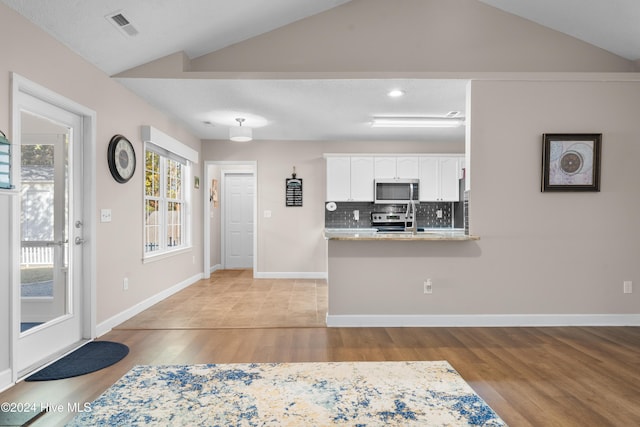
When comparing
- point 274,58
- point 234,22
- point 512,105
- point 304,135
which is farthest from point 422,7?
point 304,135

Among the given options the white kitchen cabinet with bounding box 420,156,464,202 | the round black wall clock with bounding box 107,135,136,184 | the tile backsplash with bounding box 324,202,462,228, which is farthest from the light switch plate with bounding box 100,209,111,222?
the white kitchen cabinet with bounding box 420,156,464,202

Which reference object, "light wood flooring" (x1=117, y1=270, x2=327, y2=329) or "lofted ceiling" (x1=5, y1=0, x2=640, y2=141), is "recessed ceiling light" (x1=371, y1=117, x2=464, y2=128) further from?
"light wood flooring" (x1=117, y1=270, x2=327, y2=329)

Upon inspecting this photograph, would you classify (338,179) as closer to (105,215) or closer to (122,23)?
(105,215)

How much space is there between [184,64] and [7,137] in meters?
1.76

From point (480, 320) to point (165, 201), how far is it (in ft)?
13.8

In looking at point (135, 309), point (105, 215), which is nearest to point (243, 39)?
point (105, 215)

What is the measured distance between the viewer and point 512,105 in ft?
12.8

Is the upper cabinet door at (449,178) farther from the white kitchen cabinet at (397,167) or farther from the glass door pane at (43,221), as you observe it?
the glass door pane at (43,221)

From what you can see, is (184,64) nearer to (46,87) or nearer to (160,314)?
(46,87)

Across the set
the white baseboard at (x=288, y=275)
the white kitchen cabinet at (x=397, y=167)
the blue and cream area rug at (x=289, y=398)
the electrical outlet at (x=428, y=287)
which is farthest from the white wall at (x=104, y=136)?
the white kitchen cabinet at (x=397, y=167)

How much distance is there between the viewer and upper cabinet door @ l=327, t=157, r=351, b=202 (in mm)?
6531

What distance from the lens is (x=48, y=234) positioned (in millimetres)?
3111

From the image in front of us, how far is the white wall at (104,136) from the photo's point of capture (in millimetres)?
2543

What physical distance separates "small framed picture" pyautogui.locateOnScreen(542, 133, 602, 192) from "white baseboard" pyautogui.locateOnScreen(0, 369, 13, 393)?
4569mm
